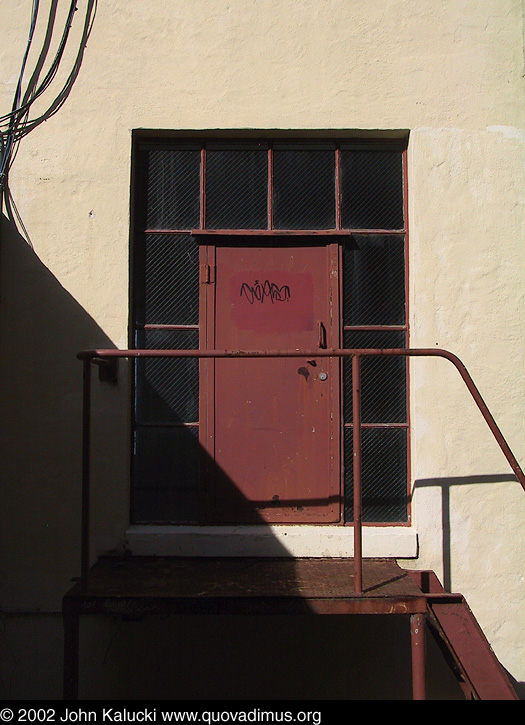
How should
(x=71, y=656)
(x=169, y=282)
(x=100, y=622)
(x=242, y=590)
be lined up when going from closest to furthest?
1. (x=71, y=656)
2. (x=242, y=590)
3. (x=100, y=622)
4. (x=169, y=282)

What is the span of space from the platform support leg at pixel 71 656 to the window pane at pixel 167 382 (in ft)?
3.91

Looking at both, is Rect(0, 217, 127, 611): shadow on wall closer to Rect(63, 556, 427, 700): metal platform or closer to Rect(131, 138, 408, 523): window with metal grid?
Rect(131, 138, 408, 523): window with metal grid

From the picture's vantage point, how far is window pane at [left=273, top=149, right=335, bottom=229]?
386 centimetres

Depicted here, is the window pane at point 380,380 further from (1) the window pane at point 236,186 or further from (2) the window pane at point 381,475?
(1) the window pane at point 236,186

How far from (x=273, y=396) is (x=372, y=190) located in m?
1.33

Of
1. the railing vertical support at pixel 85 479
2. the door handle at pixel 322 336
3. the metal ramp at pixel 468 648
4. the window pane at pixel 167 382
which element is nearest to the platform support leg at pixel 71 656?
the railing vertical support at pixel 85 479

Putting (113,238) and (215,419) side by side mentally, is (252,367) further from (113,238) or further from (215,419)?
(113,238)

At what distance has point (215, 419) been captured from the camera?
3.74m

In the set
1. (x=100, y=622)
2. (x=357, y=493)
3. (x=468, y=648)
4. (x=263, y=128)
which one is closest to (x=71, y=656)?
(x=100, y=622)

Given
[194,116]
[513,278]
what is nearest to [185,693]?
[513,278]

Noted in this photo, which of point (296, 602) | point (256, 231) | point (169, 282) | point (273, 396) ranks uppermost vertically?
point (256, 231)

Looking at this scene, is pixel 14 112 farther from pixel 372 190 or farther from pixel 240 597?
pixel 240 597

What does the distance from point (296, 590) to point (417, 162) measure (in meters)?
2.39

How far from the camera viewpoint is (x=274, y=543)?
142 inches
